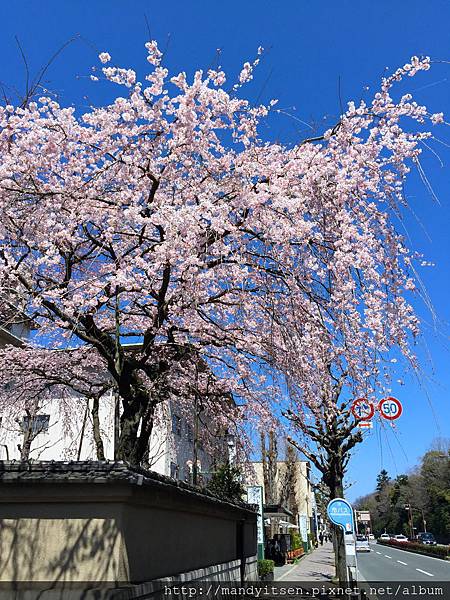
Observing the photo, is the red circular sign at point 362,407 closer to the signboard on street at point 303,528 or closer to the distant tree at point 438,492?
the signboard on street at point 303,528

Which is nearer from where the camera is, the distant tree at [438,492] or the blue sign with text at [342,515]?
the blue sign with text at [342,515]

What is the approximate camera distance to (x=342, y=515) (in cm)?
1231

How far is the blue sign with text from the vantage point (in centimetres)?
1221

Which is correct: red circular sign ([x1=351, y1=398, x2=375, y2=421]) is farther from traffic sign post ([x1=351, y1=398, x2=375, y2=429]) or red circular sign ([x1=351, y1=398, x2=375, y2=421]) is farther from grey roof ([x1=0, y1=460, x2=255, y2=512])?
grey roof ([x1=0, y1=460, x2=255, y2=512])

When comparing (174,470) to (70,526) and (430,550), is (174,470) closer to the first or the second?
(70,526)

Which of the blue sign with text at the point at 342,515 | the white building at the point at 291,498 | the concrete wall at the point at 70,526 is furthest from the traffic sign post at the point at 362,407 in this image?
the white building at the point at 291,498

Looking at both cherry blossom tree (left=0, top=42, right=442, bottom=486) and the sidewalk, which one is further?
the sidewalk

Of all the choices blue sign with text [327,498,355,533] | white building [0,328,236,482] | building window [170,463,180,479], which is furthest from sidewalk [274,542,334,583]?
blue sign with text [327,498,355,533]

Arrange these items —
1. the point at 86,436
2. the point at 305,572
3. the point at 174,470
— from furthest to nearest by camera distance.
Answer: the point at 305,572 < the point at 174,470 < the point at 86,436

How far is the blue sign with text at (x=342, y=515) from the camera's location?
12.2 meters

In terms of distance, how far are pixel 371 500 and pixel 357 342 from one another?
135 meters

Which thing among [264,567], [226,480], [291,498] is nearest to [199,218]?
[226,480]

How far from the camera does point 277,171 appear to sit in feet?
25.2

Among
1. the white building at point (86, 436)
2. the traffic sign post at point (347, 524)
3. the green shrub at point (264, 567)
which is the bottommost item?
the green shrub at point (264, 567)
